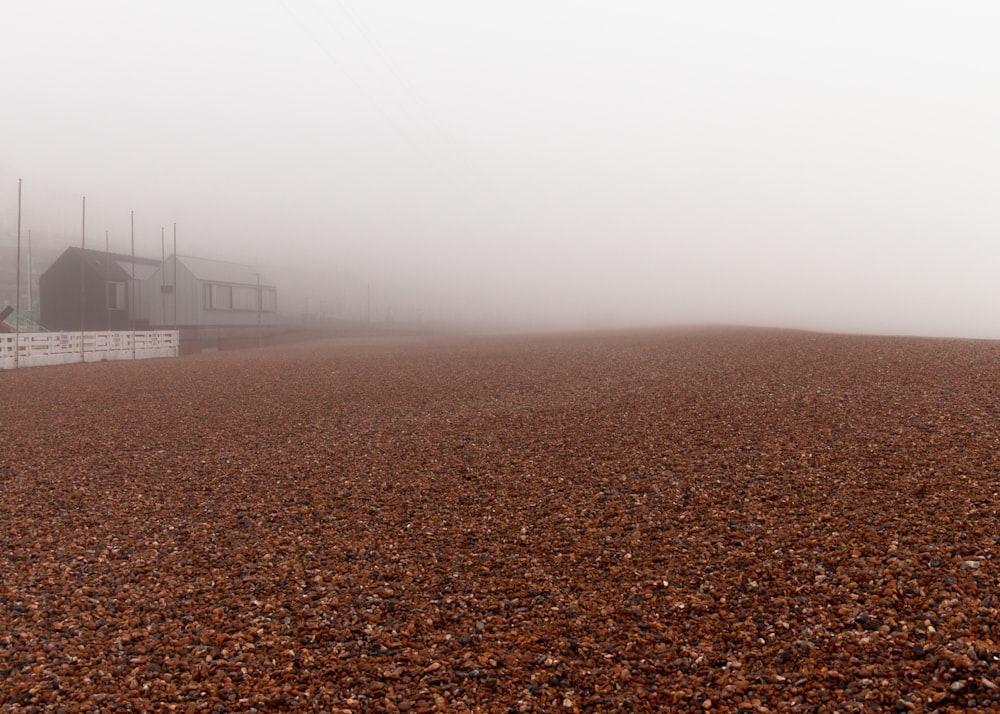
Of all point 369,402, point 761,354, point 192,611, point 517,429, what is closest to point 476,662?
point 192,611

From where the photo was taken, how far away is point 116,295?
43.3 m

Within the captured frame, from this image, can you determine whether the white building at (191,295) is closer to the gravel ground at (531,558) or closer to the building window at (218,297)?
the building window at (218,297)

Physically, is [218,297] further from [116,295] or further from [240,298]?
[116,295]

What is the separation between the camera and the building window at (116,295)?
42844 mm

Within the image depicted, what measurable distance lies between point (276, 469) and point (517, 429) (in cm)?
383

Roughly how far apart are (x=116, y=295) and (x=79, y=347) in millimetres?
19160

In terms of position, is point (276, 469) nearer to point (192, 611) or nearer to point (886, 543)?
point (192, 611)

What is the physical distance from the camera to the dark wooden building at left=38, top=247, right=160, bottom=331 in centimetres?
4238

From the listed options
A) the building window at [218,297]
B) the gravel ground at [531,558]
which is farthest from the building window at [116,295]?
the gravel ground at [531,558]

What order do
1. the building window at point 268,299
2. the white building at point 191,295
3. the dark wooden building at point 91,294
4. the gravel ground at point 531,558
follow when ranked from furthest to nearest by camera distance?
1. the building window at point 268,299
2. the white building at point 191,295
3. the dark wooden building at point 91,294
4. the gravel ground at point 531,558

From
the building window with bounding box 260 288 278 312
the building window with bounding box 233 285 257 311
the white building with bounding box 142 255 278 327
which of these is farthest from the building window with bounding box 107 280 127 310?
the building window with bounding box 260 288 278 312

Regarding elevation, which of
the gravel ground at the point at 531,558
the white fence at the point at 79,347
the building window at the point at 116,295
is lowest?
the gravel ground at the point at 531,558

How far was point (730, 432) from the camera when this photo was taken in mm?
8695

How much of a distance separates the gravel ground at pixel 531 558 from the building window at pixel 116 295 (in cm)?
3765
